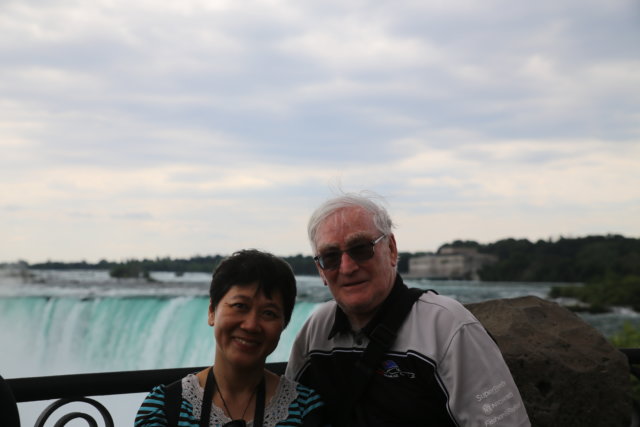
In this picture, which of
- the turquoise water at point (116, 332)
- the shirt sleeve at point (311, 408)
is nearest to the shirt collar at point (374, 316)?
the shirt sleeve at point (311, 408)

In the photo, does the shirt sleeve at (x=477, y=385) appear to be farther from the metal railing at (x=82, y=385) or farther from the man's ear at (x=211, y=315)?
the metal railing at (x=82, y=385)

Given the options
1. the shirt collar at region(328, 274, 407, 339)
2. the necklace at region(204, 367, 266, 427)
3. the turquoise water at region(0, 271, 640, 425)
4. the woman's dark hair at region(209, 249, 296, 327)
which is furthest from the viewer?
the turquoise water at region(0, 271, 640, 425)

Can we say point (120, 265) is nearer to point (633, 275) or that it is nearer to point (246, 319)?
point (246, 319)

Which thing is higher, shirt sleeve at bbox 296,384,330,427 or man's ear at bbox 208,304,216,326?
man's ear at bbox 208,304,216,326

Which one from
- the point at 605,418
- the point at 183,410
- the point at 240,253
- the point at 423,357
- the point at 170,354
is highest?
the point at 240,253

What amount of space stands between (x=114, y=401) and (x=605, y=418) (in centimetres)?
1247

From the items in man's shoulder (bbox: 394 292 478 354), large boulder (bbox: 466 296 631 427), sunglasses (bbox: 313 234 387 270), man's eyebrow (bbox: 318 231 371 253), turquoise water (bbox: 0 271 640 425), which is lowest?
turquoise water (bbox: 0 271 640 425)

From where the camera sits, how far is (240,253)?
2229 millimetres

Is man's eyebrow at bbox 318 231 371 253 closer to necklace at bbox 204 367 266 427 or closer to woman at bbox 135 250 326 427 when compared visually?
woman at bbox 135 250 326 427

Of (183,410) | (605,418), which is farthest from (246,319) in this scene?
(605,418)

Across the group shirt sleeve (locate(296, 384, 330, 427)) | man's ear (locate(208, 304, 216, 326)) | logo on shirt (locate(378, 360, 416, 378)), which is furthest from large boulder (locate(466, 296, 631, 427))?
man's ear (locate(208, 304, 216, 326))

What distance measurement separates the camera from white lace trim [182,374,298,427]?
207cm

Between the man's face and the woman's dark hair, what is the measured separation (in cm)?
20

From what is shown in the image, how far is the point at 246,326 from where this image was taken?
6.85 feet
